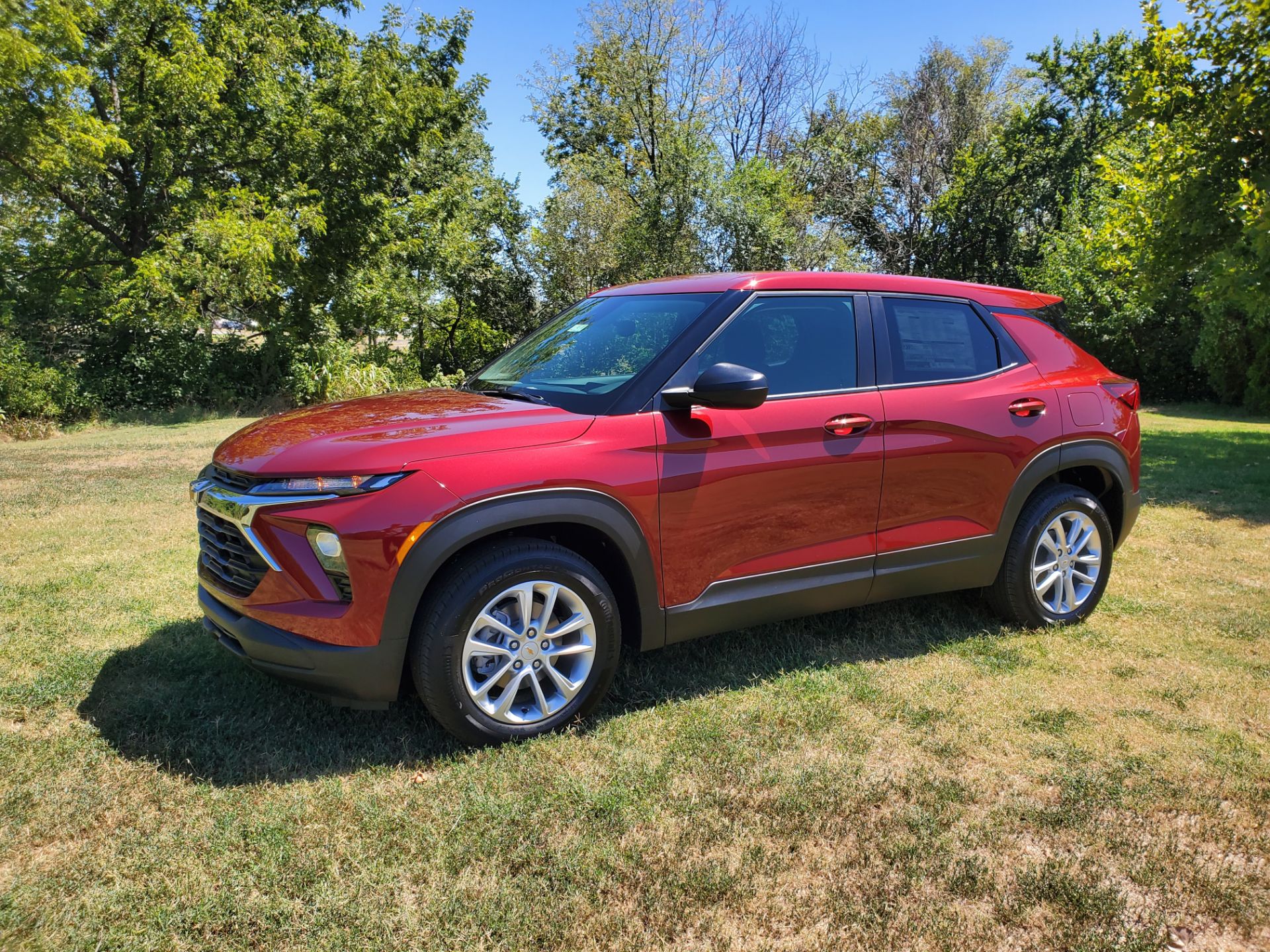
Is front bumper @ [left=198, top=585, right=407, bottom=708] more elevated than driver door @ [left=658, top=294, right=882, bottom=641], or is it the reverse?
driver door @ [left=658, top=294, right=882, bottom=641]

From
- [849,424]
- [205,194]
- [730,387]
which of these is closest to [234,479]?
[730,387]

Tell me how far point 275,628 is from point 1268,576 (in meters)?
6.30

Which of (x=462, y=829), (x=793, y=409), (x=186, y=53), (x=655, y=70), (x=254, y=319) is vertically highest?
(x=655, y=70)

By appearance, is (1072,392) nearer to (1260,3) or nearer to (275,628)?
(275,628)

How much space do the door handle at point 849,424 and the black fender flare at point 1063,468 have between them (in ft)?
3.46

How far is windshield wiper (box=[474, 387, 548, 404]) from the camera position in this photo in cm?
368

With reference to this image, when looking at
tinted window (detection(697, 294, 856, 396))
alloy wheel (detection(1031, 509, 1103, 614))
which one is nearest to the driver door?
tinted window (detection(697, 294, 856, 396))

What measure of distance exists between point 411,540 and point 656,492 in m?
0.99

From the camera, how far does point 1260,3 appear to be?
9.01m

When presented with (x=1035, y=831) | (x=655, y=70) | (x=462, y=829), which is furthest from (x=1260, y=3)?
(x=655, y=70)

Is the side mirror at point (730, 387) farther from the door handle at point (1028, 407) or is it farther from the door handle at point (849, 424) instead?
the door handle at point (1028, 407)

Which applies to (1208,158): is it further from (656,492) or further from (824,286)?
(656,492)

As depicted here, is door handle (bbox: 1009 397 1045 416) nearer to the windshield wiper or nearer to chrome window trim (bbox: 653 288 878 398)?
chrome window trim (bbox: 653 288 878 398)

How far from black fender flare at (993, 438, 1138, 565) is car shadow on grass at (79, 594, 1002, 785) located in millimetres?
660
